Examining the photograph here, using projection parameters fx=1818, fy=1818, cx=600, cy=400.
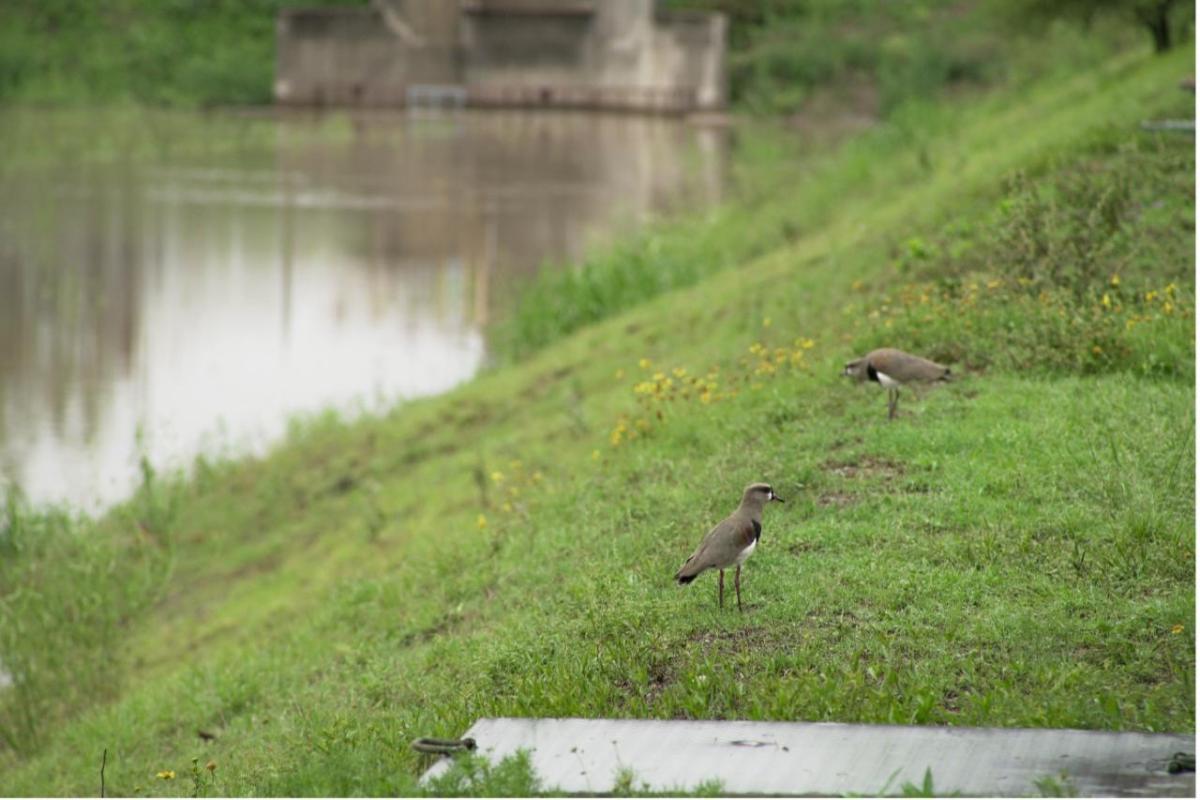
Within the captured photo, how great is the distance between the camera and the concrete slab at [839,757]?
500 cm

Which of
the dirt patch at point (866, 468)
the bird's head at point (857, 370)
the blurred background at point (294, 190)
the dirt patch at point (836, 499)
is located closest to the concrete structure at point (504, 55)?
the blurred background at point (294, 190)

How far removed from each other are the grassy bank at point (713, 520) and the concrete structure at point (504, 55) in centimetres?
3146

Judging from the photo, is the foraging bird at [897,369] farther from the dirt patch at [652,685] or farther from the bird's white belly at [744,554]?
the dirt patch at [652,685]

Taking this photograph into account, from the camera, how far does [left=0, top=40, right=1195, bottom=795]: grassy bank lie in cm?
622

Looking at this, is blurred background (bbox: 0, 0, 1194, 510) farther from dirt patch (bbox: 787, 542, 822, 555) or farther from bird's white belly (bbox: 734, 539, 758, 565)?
bird's white belly (bbox: 734, 539, 758, 565)

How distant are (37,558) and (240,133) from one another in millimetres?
30084

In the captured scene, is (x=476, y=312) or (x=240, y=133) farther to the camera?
(x=240, y=133)

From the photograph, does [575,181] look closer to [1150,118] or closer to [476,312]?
[476,312]

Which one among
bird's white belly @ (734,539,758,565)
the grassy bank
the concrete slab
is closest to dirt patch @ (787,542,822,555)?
the grassy bank

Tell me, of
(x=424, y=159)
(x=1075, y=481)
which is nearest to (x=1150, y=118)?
(x=1075, y=481)

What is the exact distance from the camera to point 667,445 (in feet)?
31.6

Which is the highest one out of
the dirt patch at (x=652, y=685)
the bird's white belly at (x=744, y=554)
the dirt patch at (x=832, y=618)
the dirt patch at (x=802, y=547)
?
the bird's white belly at (x=744, y=554)

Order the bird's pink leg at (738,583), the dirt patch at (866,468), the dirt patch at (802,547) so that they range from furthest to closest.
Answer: the dirt patch at (866,468) → the dirt patch at (802,547) → the bird's pink leg at (738,583)

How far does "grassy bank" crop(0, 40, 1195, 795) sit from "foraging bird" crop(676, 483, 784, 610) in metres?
0.27
